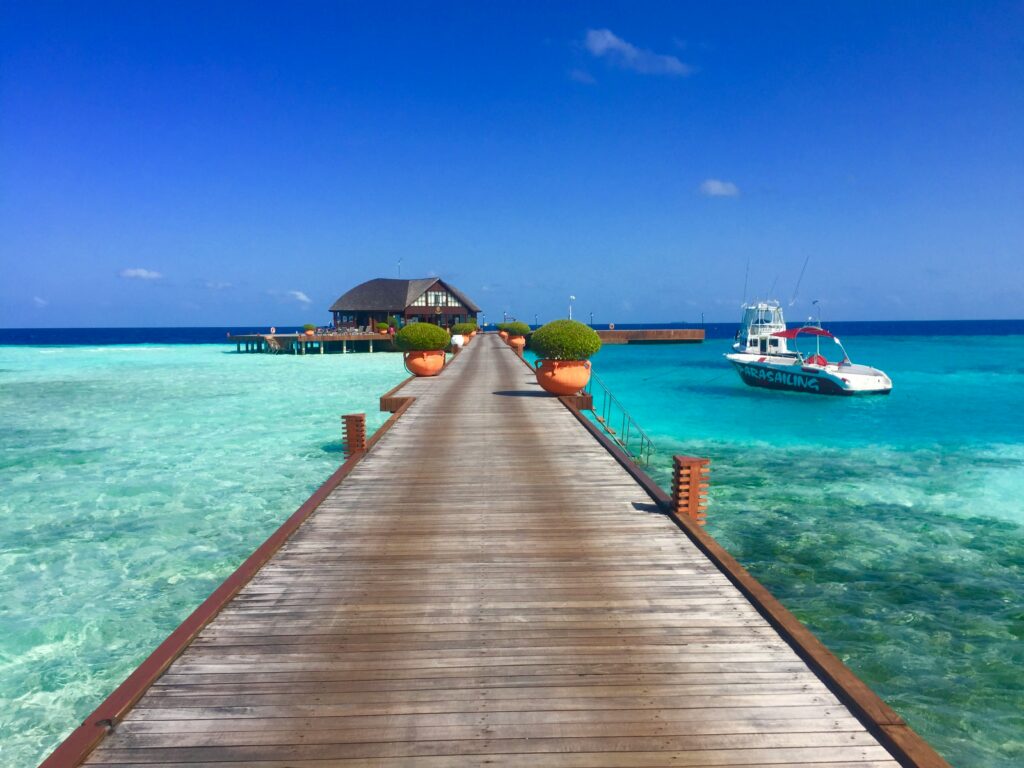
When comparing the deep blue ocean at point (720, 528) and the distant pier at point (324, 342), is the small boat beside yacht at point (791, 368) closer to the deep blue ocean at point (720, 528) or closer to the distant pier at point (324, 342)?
the deep blue ocean at point (720, 528)

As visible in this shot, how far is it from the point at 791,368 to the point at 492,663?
135 feet

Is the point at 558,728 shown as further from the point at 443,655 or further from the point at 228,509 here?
the point at 228,509

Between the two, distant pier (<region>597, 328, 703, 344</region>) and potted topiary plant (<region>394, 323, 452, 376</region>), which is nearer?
potted topiary plant (<region>394, 323, 452, 376</region>)

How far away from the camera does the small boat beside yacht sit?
38656 mm

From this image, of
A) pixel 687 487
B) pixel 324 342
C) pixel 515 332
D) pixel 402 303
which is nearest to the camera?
pixel 687 487

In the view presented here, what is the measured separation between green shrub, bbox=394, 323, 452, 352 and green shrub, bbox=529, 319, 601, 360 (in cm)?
830

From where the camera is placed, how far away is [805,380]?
4038 centimetres

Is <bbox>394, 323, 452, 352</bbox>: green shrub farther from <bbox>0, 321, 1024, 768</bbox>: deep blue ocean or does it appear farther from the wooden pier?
the wooden pier

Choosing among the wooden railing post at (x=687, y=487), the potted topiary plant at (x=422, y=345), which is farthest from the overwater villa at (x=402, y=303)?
the wooden railing post at (x=687, y=487)

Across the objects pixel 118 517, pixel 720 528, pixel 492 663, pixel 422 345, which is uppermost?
pixel 422 345

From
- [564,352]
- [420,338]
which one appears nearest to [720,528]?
[564,352]

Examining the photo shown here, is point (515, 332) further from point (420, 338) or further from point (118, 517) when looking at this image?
point (118, 517)

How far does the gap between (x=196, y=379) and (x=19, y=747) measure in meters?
45.9

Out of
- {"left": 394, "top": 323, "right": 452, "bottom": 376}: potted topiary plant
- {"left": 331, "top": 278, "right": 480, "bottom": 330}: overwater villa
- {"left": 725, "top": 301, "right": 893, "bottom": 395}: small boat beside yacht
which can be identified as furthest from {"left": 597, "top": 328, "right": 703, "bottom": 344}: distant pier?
{"left": 394, "top": 323, "right": 452, "bottom": 376}: potted topiary plant
